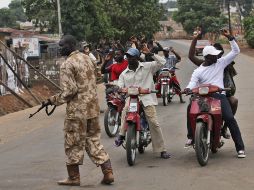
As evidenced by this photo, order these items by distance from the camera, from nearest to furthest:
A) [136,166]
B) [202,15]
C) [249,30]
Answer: [136,166] → [249,30] → [202,15]

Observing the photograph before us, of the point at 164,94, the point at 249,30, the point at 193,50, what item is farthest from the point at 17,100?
the point at 249,30

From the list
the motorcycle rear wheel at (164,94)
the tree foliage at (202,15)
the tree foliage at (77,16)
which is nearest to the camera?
the motorcycle rear wheel at (164,94)

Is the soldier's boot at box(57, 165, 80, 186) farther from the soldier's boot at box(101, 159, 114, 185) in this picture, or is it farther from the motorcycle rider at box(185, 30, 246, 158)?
the motorcycle rider at box(185, 30, 246, 158)

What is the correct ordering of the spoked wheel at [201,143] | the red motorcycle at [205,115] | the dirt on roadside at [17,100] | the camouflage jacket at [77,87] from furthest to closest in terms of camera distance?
the dirt on roadside at [17,100]
the red motorcycle at [205,115]
the spoked wheel at [201,143]
the camouflage jacket at [77,87]

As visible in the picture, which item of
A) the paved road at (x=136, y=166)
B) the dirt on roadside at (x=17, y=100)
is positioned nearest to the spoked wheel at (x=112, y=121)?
the paved road at (x=136, y=166)

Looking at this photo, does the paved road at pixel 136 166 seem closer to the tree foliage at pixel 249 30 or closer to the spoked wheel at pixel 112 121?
the spoked wheel at pixel 112 121

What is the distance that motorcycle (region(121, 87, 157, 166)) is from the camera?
775 cm

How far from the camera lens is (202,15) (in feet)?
306

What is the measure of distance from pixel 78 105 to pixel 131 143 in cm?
146

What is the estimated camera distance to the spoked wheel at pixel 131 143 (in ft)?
25.3

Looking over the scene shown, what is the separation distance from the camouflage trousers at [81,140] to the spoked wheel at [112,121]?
12.8 feet

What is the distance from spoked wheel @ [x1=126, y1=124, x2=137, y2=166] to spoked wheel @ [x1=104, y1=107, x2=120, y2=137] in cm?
279

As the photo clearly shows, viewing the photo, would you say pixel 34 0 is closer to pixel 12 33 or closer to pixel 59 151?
pixel 12 33

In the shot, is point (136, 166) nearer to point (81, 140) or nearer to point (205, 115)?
point (205, 115)
